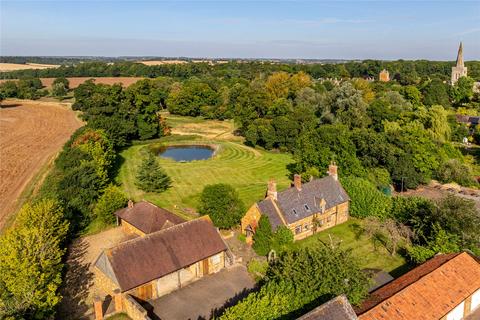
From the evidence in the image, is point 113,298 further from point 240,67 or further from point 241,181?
point 240,67

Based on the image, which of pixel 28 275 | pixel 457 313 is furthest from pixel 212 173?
pixel 457 313

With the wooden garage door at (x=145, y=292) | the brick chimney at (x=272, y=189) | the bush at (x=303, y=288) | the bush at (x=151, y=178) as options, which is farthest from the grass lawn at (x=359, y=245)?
the bush at (x=151, y=178)

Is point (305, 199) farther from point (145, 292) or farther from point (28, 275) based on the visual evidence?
point (28, 275)

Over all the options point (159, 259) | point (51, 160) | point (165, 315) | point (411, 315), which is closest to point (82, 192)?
point (159, 259)

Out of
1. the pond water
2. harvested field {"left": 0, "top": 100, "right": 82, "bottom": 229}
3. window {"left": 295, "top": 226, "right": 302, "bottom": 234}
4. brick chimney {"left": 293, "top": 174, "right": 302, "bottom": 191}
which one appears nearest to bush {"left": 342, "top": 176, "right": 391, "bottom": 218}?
brick chimney {"left": 293, "top": 174, "right": 302, "bottom": 191}

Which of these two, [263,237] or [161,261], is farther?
[263,237]

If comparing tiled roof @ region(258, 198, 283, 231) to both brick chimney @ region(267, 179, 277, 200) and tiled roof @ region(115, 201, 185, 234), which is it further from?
tiled roof @ region(115, 201, 185, 234)
